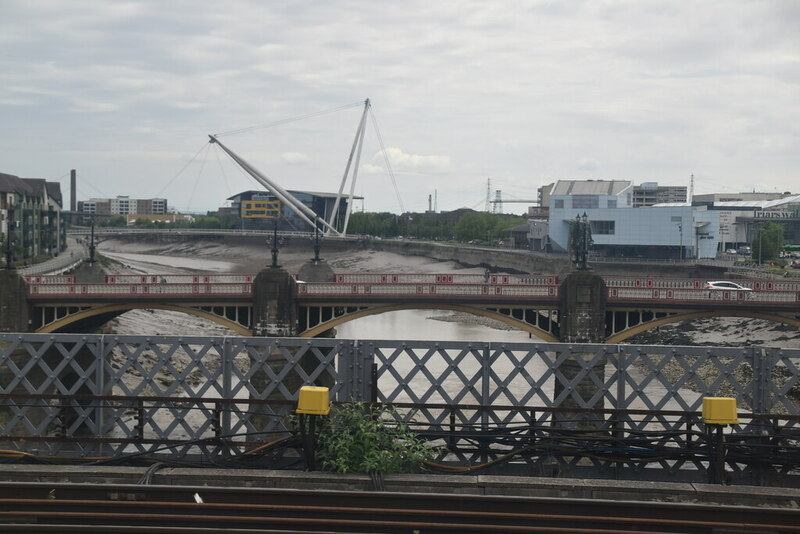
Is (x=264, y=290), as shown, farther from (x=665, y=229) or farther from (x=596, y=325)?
(x=665, y=229)

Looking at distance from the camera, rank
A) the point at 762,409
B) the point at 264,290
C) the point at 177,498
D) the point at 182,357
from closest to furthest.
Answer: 1. the point at 177,498
2. the point at 762,409
3. the point at 264,290
4. the point at 182,357

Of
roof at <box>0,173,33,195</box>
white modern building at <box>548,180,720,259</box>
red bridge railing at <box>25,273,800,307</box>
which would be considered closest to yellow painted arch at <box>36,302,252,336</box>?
red bridge railing at <box>25,273,800,307</box>

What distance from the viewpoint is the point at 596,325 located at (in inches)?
1779

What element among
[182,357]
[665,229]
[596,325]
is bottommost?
[182,357]

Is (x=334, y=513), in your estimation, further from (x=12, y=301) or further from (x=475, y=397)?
(x=12, y=301)

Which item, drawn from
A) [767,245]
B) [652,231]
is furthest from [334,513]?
[652,231]

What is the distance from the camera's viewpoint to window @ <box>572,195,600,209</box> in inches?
4953

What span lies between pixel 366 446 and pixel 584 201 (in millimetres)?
117989

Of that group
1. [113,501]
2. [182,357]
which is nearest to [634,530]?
[113,501]

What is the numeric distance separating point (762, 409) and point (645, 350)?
2515 millimetres

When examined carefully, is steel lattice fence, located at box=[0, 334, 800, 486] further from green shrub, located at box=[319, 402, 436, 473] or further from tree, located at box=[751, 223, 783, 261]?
tree, located at box=[751, 223, 783, 261]

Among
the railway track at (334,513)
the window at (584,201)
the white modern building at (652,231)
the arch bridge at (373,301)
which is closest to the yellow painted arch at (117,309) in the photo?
the arch bridge at (373,301)

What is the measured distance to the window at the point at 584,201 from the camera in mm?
125812

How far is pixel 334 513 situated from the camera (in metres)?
12.6
